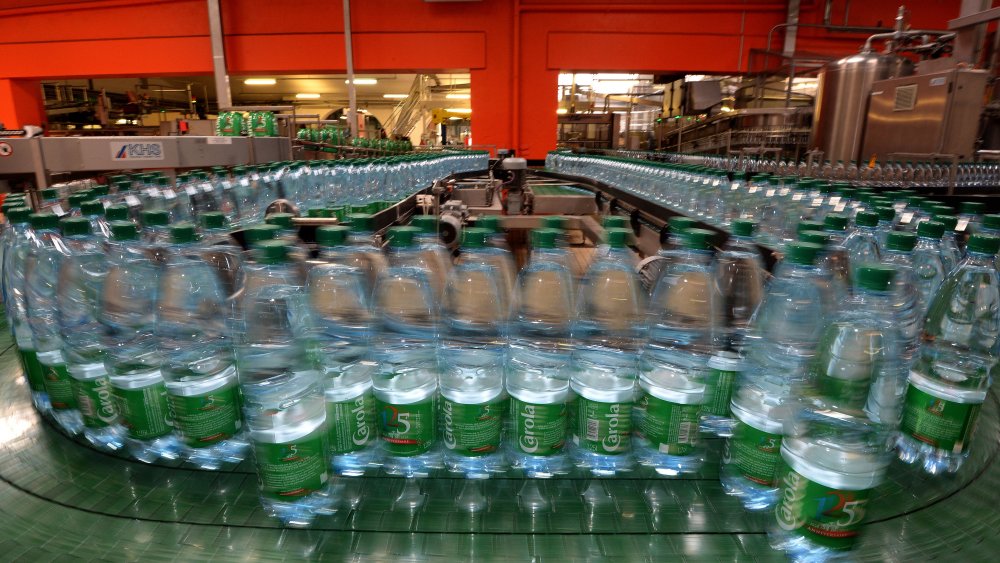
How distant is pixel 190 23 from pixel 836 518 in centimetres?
1171

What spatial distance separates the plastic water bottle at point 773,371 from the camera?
0.81 m

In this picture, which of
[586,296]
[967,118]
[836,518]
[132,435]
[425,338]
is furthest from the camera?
[967,118]

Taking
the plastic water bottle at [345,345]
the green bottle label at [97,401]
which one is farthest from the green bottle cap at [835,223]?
the green bottle label at [97,401]

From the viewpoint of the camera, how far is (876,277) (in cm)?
71

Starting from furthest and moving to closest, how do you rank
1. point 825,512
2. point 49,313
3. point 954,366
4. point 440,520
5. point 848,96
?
point 848,96
point 49,313
point 954,366
point 440,520
point 825,512

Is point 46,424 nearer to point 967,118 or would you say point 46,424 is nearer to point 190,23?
point 967,118

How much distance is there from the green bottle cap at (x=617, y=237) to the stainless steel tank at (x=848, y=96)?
465 centimetres

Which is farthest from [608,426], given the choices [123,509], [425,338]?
[123,509]

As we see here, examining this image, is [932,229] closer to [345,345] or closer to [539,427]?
[539,427]

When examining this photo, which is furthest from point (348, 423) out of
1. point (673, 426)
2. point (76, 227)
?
point (76, 227)

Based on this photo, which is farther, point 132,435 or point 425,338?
point 425,338

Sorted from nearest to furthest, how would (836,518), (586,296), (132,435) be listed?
(836,518)
(132,435)
(586,296)

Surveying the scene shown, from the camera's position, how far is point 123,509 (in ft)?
2.63

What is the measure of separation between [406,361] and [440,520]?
298 millimetres
